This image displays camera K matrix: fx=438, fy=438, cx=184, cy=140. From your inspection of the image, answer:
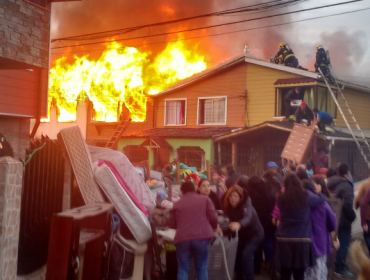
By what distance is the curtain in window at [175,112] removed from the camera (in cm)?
2405

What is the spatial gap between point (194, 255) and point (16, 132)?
8.33 meters

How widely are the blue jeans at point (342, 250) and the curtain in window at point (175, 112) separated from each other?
1658 centimetres

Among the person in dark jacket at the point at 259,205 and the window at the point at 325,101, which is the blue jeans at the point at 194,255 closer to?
the person in dark jacket at the point at 259,205

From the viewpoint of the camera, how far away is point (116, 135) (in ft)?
79.7

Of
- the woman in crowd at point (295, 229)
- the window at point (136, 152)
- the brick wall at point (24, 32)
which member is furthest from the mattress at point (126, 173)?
the window at point (136, 152)

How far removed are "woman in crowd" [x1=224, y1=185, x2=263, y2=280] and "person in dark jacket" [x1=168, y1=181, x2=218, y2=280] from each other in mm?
781

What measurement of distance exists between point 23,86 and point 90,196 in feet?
23.2

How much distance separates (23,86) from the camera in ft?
40.2

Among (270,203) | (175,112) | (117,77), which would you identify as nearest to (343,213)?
(270,203)

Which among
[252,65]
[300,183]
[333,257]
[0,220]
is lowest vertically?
[333,257]

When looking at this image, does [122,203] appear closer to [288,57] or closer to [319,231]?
[319,231]

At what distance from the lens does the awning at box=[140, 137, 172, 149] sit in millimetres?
22142

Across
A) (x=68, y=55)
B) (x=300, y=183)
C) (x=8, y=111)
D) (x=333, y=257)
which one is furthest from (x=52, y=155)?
(x=68, y=55)

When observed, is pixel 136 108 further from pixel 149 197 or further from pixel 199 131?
pixel 149 197
